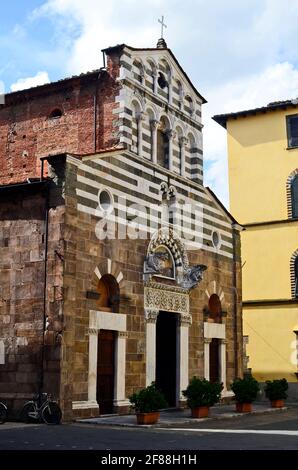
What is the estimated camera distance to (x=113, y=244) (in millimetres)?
21438

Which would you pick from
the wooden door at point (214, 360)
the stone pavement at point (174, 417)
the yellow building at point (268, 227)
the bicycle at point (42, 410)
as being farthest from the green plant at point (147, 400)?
the yellow building at point (268, 227)

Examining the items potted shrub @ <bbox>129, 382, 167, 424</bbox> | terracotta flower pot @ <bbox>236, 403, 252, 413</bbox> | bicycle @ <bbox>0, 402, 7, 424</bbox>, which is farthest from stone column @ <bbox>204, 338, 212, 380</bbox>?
bicycle @ <bbox>0, 402, 7, 424</bbox>

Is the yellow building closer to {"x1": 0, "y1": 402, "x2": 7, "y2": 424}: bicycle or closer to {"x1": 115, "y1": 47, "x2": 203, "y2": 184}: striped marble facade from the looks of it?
{"x1": 115, "y1": 47, "x2": 203, "y2": 184}: striped marble facade

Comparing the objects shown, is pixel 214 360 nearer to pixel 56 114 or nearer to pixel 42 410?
pixel 42 410

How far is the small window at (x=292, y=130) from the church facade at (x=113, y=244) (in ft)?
22.3

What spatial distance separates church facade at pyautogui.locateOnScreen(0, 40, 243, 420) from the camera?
63.6 feet

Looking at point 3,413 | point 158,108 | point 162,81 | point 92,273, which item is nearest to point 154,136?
point 158,108

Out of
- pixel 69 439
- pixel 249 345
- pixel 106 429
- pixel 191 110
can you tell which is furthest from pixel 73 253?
pixel 249 345

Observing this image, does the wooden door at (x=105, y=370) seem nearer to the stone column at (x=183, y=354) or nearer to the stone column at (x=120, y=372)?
the stone column at (x=120, y=372)

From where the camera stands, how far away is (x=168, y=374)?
80.4ft

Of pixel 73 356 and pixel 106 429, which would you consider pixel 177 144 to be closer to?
pixel 73 356

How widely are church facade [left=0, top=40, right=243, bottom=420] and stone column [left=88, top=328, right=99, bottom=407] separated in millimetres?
42

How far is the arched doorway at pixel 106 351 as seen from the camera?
2067 cm

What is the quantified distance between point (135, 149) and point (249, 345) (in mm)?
13581
